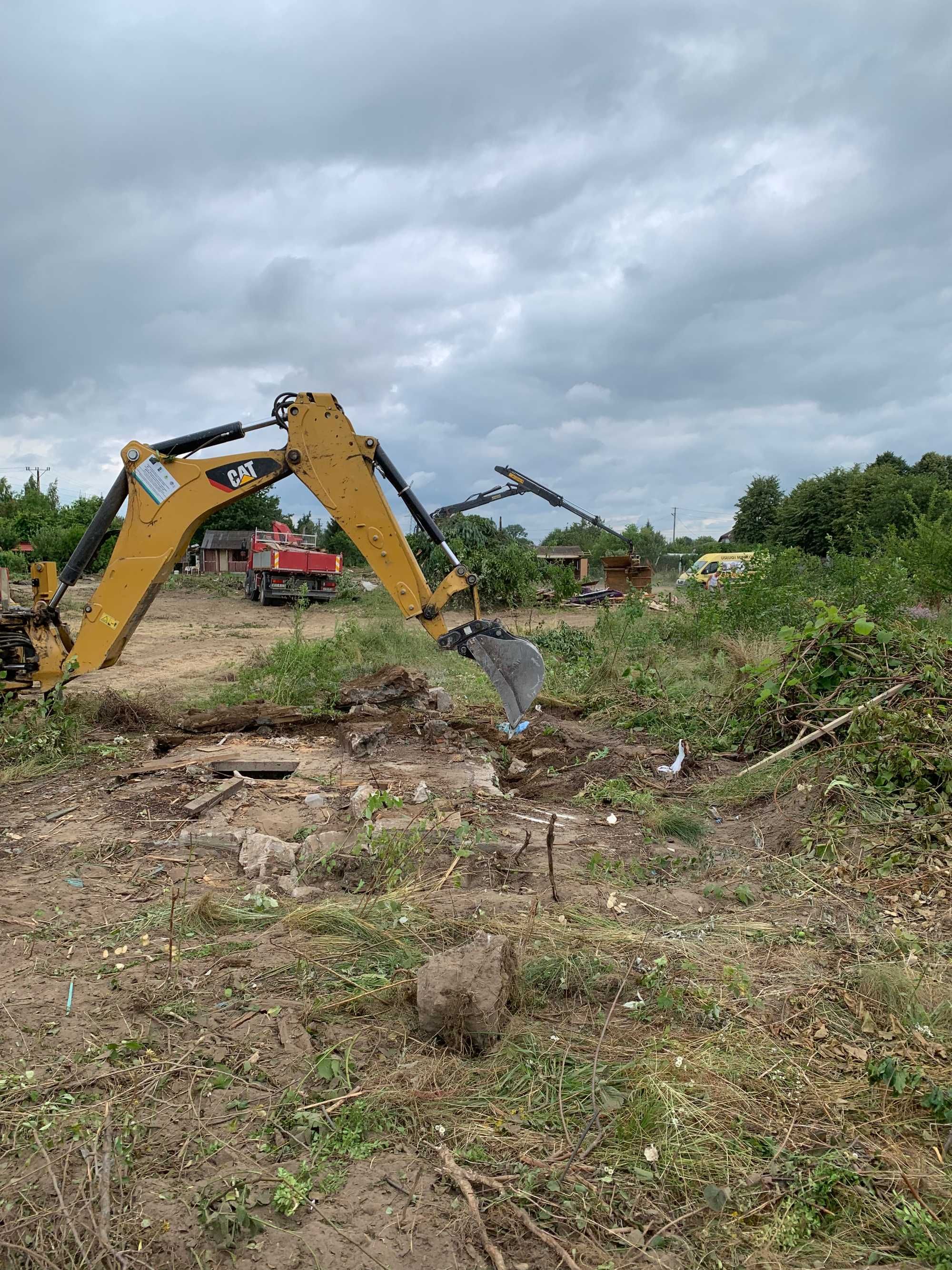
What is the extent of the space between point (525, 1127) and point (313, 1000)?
1112mm

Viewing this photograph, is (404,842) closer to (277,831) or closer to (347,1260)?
(277,831)

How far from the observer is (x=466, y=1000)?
10.5 ft

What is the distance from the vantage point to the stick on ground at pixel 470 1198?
2289 mm

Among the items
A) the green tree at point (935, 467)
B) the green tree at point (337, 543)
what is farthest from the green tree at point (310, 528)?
the green tree at point (935, 467)

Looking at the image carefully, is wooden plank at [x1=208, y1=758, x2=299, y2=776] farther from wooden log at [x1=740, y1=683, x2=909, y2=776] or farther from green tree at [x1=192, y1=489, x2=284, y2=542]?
green tree at [x1=192, y1=489, x2=284, y2=542]

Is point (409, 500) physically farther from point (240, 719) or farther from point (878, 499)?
point (878, 499)

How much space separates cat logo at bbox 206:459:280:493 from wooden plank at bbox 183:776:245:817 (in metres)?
2.78

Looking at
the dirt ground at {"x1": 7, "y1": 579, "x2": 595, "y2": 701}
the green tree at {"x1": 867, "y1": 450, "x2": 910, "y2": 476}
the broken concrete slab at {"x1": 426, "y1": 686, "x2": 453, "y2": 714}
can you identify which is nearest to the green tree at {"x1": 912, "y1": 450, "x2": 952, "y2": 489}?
the green tree at {"x1": 867, "y1": 450, "x2": 910, "y2": 476}

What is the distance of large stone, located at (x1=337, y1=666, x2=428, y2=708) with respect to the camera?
10047mm

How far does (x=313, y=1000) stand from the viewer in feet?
11.5

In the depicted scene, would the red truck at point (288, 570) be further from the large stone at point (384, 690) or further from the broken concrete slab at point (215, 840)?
the broken concrete slab at point (215, 840)

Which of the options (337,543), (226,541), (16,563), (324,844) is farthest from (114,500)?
(337,543)

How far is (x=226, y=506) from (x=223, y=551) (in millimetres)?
32083

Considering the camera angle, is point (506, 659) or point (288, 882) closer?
point (288, 882)
